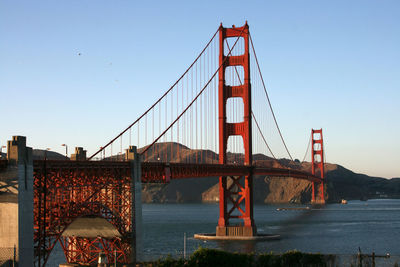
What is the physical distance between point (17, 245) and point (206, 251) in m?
9.99

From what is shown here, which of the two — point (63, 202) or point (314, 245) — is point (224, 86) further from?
point (63, 202)

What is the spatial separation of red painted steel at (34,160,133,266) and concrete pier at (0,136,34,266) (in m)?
2.68

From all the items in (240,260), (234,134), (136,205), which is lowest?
(240,260)

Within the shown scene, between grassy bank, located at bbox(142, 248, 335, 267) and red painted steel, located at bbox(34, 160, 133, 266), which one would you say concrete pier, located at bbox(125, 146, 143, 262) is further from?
grassy bank, located at bbox(142, 248, 335, 267)

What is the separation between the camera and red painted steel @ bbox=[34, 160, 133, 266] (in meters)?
35.1

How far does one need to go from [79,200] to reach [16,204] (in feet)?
36.3

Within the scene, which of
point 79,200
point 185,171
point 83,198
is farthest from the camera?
point 185,171

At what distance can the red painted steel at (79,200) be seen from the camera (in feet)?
115

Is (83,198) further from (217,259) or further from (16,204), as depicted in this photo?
(217,259)

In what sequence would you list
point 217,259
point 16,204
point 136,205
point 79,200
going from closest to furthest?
point 217,259, point 16,204, point 79,200, point 136,205

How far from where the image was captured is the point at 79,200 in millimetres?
41875

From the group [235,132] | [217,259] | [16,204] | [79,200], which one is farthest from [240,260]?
[235,132]

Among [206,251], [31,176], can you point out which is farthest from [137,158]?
[206,251]

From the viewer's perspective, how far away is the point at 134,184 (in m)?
44.0
